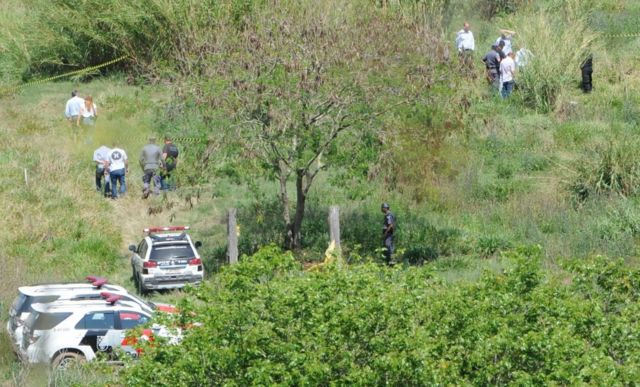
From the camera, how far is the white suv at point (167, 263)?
89.2ft

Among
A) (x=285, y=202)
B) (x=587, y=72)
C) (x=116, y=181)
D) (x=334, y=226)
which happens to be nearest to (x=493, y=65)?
(x=587, y=72)

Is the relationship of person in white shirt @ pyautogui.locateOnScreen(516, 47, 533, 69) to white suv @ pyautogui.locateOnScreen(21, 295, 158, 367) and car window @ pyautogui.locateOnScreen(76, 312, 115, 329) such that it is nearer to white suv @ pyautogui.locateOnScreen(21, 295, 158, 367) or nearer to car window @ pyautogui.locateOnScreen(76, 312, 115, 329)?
white suv @ pyautogui.locateOnScreen(21, 295, 158, 367)

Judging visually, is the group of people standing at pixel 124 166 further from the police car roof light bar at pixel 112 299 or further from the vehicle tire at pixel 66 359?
the vehicle tire at pixel 66 359

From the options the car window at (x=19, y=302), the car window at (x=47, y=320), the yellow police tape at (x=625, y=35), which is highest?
the yellow police tape at (x=625, y=35)

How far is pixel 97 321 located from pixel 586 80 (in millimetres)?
20889

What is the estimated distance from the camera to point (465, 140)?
34.3 metres

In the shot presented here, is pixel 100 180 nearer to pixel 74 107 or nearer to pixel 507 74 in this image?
pixel 74 107

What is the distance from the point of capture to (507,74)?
37.4 m

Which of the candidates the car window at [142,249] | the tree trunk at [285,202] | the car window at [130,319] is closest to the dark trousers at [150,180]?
the car window at [142,249]

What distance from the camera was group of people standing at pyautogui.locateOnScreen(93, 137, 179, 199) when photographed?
31766 mm

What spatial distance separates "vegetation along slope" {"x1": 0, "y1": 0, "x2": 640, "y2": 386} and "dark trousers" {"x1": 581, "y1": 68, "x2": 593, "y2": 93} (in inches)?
12.3

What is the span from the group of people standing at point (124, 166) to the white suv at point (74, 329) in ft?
30.8

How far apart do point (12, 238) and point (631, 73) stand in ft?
63.9

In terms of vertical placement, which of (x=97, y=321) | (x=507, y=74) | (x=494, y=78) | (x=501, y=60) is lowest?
(x=97, y=321)
